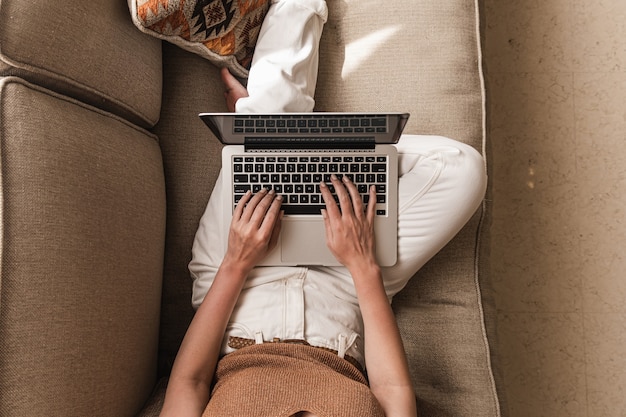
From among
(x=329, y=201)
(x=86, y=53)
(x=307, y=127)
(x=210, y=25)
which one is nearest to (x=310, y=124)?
(x=307, y=127)

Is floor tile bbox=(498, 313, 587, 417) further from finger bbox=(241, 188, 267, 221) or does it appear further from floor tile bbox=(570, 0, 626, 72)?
finger bbox=(241, 188, 267, 221)

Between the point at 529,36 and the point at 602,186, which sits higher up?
A: the point at 529,36

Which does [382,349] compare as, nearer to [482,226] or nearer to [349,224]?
[349,224]

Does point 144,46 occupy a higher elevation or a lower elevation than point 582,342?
higher

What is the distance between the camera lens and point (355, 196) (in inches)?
40.8

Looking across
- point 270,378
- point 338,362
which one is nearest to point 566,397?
point 338,362

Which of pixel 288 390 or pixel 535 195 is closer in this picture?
pixel 288 390

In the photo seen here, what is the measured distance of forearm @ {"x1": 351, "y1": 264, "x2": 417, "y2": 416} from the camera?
3.09 feet

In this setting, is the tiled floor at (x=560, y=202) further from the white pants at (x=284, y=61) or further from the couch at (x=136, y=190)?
the white pants at (x=284, y=61)

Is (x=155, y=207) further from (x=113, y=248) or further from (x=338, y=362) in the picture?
(x=338, y=362)

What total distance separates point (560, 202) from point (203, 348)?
3.66ft

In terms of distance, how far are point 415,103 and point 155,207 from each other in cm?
62

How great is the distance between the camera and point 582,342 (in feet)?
4.93

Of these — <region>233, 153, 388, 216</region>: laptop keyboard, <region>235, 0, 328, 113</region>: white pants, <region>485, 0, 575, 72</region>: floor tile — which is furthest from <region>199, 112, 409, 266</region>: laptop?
<region>485, 0, 575, 72</region>: floor tile
